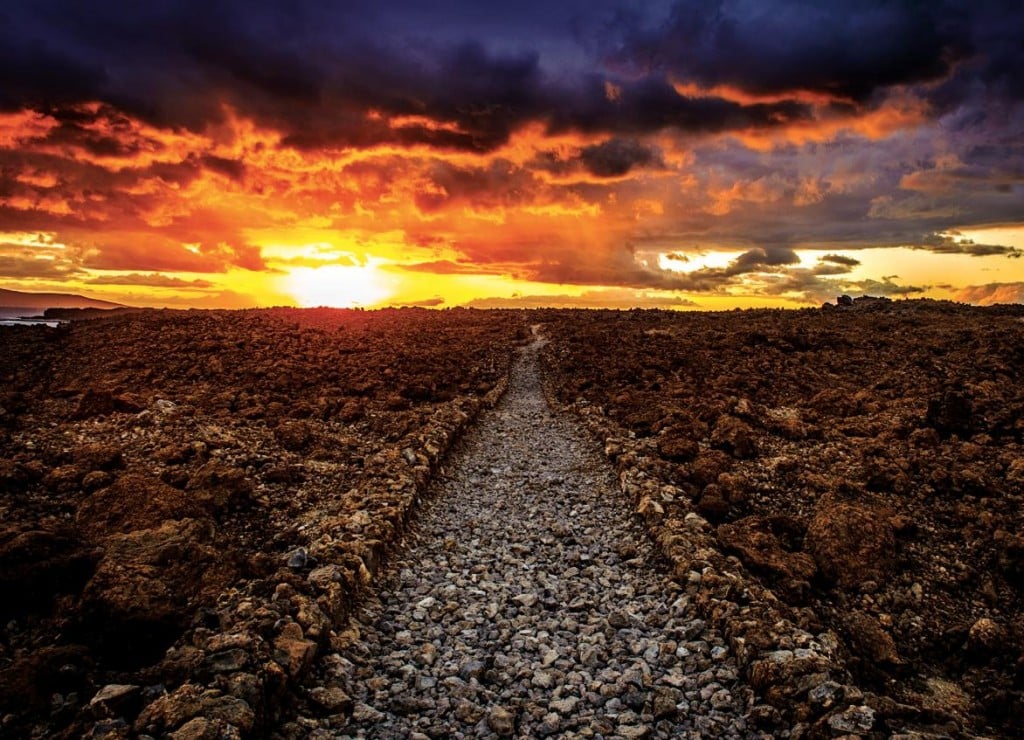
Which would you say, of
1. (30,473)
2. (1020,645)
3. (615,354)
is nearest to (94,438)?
(30,473)

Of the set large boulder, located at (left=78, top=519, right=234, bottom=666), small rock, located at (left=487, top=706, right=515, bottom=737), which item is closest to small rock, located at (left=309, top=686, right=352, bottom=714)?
small rock, located at (left=487, top=706, right=515, bottom=737)

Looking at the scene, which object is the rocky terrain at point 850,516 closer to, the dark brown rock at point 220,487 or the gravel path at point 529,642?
the gravel path at point 529,642

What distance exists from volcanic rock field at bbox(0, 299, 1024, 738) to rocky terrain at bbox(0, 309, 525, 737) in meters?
0.06

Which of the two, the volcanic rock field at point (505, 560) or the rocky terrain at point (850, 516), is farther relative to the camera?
the rocky terrain at point (850, 516)

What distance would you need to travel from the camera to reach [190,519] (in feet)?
37.8

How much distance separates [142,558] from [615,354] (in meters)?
28.6

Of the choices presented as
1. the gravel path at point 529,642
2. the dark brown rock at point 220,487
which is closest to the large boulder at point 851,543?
the gravel path at point 529,642

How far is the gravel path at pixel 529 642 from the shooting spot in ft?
25.4

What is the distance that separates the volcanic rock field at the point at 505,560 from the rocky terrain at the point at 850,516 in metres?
0.07

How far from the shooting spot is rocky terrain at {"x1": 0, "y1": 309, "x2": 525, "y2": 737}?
730 cm

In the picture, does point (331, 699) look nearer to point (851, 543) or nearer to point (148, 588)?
point (148, 588)

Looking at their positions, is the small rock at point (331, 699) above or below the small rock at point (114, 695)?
below

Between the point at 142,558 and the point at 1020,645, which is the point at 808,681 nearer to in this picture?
the point at 1020,645

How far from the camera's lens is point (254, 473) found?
51.0 feet
